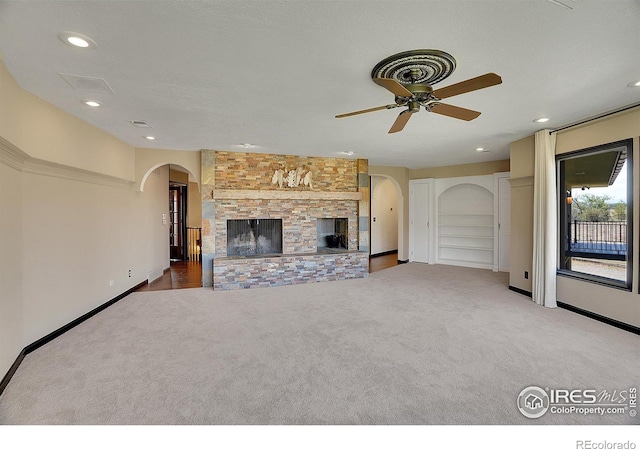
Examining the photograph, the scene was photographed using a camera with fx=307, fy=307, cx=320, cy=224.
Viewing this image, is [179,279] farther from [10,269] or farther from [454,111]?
[454,111]

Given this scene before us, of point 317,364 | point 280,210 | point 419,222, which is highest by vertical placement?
point 280,210

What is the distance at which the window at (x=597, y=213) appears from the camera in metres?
3.57

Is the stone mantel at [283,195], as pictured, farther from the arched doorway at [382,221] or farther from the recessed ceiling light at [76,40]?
the recessed ceiling light at [76,40]

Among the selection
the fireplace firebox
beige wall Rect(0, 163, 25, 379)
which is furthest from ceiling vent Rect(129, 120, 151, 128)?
the fireplace firebox

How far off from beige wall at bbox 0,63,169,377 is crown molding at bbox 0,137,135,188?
0.03 feet

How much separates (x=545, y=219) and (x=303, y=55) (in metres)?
4.08

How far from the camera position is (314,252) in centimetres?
628

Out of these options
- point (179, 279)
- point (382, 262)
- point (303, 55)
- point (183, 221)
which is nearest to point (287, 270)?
point (179, 279)

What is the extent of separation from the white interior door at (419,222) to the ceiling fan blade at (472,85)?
236 inches

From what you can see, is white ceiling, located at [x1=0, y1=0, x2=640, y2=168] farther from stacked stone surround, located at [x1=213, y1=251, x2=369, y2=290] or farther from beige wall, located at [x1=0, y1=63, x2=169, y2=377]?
stacked stone surround, located at [x1=213, y1=251, x2=369, y2=290]

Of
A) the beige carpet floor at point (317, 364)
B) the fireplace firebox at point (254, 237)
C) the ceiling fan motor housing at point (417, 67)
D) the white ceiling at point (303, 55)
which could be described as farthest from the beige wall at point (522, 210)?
the fireplace firebox at point (254, 237)

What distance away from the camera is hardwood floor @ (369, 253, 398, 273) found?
764 centimetres

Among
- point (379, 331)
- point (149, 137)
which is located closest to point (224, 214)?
point (149, 137)

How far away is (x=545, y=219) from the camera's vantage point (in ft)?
14.2
